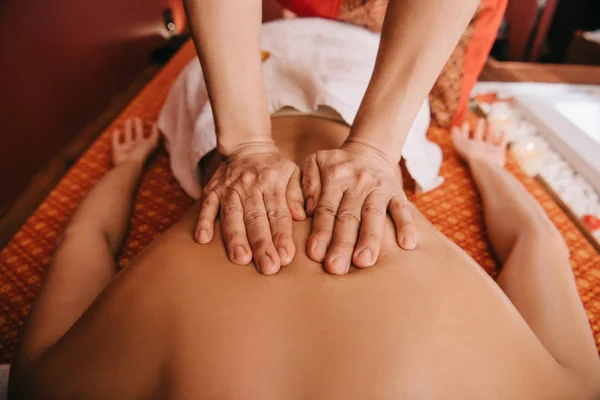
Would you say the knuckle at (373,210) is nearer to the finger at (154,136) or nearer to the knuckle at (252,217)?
the knuckle at (252,217)

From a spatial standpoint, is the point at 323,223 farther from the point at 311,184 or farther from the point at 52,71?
the point at 52,71

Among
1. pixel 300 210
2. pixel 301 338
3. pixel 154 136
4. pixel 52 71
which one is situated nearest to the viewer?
pixel 301 338

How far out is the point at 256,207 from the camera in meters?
0.77

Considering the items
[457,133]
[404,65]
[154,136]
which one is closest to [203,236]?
[404,65]

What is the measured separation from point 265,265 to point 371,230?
7.3 inches

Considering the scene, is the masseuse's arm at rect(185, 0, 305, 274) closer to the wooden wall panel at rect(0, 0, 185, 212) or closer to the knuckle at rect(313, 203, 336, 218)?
the knuckle at rect(313, 203, 336, 218)

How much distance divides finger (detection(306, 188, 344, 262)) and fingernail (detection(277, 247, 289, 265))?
1.5 inches

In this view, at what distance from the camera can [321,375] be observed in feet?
1.79

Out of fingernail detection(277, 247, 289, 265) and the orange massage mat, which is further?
the orange massage mat

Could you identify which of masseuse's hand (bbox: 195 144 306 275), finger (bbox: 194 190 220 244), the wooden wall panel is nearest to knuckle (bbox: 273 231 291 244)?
masseuse's hand (bbox: 195 144 306 275)

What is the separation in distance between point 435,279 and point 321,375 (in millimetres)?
217

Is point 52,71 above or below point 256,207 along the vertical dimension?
below

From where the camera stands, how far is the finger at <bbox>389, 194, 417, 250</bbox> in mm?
708

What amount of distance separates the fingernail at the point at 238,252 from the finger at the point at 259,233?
0.02 meters
